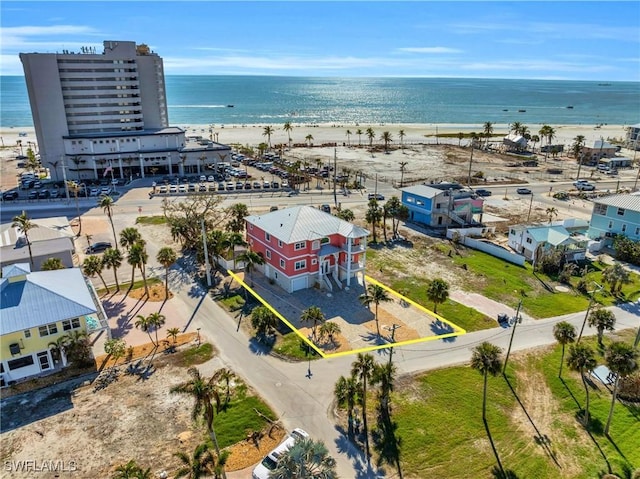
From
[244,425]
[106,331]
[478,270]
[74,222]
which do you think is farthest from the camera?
[74,222]

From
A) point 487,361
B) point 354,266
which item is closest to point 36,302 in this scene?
point 354,266

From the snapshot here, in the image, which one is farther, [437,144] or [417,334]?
[437,144]

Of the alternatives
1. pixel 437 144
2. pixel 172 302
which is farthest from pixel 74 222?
pixel 437 144

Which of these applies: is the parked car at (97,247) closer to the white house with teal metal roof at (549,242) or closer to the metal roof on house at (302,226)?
the metal roof on house at (302,226)

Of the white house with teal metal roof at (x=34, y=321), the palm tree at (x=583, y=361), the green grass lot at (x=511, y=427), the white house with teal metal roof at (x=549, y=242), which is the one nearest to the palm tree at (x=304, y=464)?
the green grass lot at (x=511, y=427)

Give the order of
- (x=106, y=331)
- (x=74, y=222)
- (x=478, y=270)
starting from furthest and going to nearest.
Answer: (x=74, y=222)
(x=478, y=270)
(x=106, y=331)

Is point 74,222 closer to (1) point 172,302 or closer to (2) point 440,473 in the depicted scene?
(1) point 172,302

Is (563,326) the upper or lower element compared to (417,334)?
upper

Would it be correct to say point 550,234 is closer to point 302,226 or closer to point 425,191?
point 425,191

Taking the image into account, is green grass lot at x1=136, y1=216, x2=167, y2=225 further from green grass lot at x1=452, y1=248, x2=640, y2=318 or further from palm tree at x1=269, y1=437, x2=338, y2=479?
palm tree at x1=269, y1=437, x2=338, y2=479
